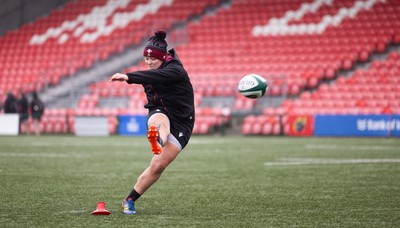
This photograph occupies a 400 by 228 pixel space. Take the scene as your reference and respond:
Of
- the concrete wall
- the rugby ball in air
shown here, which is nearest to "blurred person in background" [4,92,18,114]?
the concrete wall

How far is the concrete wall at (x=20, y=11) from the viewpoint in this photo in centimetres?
3928

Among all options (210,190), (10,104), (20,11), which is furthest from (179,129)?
(20,11)

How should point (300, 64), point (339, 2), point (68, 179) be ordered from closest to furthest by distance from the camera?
point (68, 179) < point (300, 64) < point (339, 2)

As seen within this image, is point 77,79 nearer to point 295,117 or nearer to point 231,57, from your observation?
point 231,57

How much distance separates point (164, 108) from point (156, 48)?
631mm

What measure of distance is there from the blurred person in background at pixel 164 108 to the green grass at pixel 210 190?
14.4 inches

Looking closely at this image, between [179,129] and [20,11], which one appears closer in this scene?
[179,129]

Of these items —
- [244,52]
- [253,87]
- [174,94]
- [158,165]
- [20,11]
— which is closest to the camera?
[158,165]

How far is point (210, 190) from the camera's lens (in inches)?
363

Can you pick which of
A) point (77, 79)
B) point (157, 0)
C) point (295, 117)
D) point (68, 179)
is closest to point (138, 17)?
point (157, 0)

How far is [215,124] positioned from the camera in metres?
27.4

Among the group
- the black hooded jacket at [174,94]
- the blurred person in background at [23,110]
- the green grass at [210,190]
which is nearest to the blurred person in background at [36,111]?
the blurred person in background at [23,110]

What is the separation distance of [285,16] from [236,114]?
720 centimetres

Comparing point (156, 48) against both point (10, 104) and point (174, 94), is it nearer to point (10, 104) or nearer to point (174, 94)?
point (174, 94)
